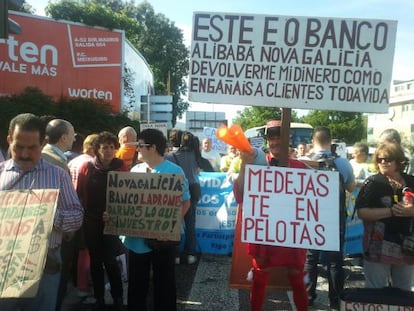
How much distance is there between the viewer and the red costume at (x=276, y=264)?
344 cm

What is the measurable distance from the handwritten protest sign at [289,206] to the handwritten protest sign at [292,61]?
495mm

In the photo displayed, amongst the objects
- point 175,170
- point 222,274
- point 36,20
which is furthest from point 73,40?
point 175,170

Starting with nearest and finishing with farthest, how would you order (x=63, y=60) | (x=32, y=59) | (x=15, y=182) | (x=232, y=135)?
(x=15, y=182) < (x=232, y=135) < (x=32, y=59) < (x=63, y=60)

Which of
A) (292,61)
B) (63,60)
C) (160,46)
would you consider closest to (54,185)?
(292,61)

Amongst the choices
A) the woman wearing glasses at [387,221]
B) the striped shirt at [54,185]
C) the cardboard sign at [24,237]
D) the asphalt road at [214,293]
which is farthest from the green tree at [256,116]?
the cardboard sign at [24,237]

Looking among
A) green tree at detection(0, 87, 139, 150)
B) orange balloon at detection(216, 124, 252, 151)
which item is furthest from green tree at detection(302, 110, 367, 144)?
orange balloon at detection(216, 124, 252, 151)

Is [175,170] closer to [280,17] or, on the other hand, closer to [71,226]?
[71,226]

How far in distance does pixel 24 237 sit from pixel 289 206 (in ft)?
5.66

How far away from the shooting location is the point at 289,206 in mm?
3234

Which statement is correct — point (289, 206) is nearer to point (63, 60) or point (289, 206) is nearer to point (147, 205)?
point (147, 205)

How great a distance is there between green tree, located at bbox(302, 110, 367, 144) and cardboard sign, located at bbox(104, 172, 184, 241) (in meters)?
53.8

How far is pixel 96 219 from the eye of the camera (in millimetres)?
4066

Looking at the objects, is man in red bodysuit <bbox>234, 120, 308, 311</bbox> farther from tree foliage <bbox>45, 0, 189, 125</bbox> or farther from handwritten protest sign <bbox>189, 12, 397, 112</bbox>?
tree foliage <bbox>45, 0, 189, 125</bbox>

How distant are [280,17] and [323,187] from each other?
1.21 m
